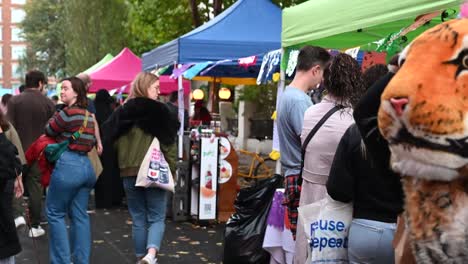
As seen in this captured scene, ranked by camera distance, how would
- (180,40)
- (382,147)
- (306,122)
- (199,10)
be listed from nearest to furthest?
(382,147)
(306,122)
(180,40)
(199,10)

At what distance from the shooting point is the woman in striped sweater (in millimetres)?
5172

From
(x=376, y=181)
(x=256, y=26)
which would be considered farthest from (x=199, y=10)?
(x=376, y=181)

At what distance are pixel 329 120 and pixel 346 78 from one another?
0.91 feet

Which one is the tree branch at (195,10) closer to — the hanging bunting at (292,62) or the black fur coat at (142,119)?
the hanging bunting at (292,62)

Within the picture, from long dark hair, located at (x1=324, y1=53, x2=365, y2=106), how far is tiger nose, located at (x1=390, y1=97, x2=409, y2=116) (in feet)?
5.60

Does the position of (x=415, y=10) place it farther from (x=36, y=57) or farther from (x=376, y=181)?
(x=36, y=57)

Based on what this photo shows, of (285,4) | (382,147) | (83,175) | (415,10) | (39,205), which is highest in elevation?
(285,4)

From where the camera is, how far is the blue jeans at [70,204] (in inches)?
203

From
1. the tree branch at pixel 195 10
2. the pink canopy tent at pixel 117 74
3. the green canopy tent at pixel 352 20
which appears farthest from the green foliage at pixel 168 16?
the green canopy tent at pixel 352 20

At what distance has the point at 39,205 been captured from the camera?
786 centimetres

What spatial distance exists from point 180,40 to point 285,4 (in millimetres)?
7886

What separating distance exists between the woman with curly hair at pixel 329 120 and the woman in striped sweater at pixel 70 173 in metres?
2.26

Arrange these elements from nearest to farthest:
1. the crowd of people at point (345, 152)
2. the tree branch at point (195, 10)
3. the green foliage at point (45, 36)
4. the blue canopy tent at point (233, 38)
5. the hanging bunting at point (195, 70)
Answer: the crowd of people at point (345, 152) → the hanging bunting at point (195, 70) → the blue canopy tent at point (233, 38) → the tree branch at point (195, 10) → the green foliage at point (45, 36)

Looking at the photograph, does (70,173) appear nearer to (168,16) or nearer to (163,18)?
(168,16)
